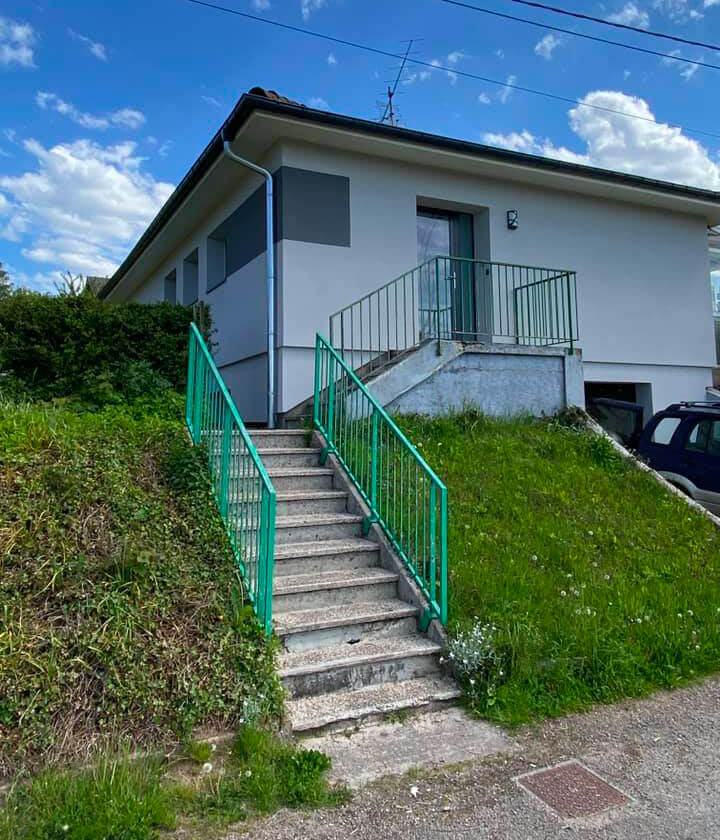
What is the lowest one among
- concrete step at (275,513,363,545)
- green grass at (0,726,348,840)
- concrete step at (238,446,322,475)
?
green grass at (0,726,348,840)

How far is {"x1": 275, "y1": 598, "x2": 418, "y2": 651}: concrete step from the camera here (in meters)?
3.62

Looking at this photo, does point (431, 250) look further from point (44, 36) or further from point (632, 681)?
point (632, 681)

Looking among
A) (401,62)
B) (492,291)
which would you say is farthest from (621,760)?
(401,62)

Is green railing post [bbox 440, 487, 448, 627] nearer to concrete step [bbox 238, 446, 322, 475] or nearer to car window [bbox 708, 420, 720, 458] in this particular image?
concrete step [bbox 238, 446, 322, 475]

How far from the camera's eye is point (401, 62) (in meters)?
9.09

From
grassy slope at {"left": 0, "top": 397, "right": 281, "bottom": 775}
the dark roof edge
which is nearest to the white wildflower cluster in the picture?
grassy slope at {"left": 0, "top": 397, "right": 281, "bottom": 775}

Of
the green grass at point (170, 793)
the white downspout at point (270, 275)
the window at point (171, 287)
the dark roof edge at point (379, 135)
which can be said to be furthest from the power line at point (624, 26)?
the window at point (171, 287)

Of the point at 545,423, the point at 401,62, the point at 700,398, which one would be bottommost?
the point at 545,423

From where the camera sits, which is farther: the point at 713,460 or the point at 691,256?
the point at 691,256

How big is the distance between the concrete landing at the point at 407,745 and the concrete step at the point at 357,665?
30cm

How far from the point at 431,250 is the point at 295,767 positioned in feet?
26.6

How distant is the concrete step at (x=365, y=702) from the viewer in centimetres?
316

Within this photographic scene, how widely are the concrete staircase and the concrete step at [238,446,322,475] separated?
1.04ft

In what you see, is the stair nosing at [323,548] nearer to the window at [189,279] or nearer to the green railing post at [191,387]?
the green railing post at [191,387]
